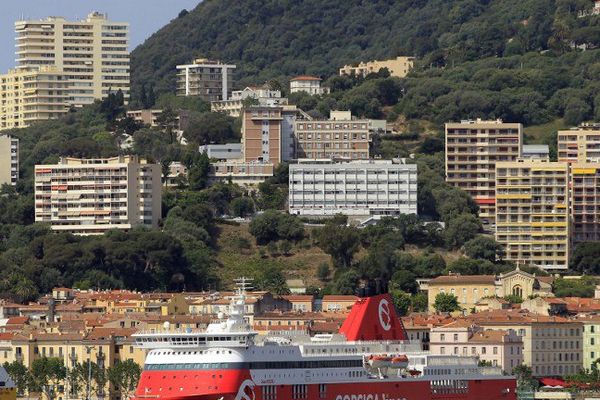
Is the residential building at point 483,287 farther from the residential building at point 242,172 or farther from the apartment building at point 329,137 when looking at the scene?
the apartment building at point 329,137

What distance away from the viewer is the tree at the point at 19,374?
100 meters

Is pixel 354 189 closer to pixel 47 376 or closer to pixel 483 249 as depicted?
pixel 483 249

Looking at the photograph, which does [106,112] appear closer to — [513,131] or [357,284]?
[513,131]

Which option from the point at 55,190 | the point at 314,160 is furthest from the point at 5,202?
the point at 314,160

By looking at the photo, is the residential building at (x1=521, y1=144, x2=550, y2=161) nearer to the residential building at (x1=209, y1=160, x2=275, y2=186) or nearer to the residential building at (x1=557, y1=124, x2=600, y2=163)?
the residential building at (x1=557, y1=124, x2=600, y2=163)

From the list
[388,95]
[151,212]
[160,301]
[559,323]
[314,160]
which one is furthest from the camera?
[388,95]

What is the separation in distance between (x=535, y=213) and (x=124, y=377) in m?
54.9

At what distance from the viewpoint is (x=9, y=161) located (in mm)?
169500

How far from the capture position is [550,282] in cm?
13525

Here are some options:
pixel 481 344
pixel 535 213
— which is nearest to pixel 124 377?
pixel 481 344

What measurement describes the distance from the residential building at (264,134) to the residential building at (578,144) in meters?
18.9

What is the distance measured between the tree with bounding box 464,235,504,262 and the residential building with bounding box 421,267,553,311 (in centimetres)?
1042

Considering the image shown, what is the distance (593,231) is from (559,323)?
40080 mm

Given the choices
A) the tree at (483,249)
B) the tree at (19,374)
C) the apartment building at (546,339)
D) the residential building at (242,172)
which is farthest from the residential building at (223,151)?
the tree at (19,374)
